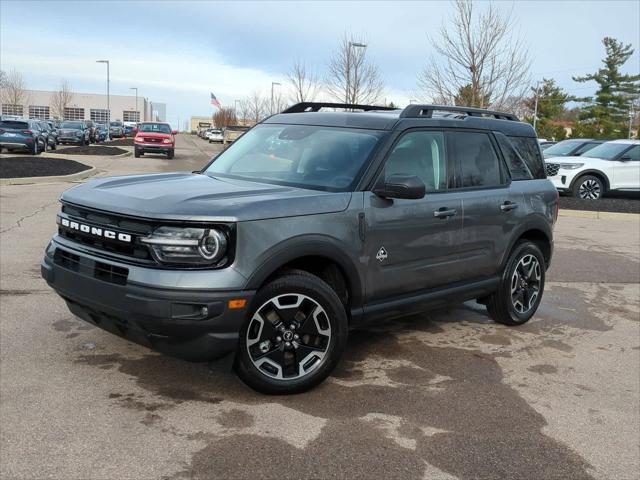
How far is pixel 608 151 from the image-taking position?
675 inches

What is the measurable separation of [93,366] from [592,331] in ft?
14.8

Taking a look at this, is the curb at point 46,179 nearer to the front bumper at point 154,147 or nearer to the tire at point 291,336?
the front bumper at point 154,147

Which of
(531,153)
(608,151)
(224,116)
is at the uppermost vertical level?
(224,116)

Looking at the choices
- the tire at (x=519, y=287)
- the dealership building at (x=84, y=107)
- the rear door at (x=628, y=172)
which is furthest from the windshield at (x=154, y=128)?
the dealership building at (x=84, y=107)

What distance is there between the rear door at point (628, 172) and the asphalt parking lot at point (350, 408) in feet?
39.3

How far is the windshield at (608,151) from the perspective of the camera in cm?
1697

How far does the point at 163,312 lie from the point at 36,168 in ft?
56.8

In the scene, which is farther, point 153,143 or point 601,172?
point 153,143

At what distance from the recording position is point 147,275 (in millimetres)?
3631

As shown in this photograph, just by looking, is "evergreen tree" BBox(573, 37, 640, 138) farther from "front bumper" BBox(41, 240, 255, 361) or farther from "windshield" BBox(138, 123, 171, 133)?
"front bumper" BBox(41, 240, 255, 361)

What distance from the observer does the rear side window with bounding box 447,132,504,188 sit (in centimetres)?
528

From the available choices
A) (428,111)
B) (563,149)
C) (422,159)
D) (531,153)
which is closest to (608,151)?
(563,149)

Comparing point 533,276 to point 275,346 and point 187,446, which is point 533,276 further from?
point 187,446

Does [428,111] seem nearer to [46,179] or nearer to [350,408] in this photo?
[350,408]
